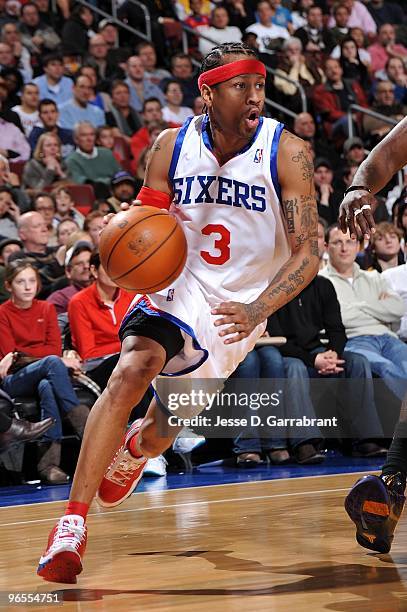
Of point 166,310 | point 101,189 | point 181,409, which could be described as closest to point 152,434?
point 181,409

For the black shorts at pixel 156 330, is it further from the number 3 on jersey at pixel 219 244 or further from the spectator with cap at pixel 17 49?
the spectator with cap at pixel 17 49

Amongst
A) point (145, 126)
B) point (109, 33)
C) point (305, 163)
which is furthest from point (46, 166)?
point (305, 163)

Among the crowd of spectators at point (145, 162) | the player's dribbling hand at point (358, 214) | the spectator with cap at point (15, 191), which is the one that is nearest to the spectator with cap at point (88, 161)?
the crowd of spectators at point (145, 162)

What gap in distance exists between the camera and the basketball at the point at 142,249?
3.87 metres

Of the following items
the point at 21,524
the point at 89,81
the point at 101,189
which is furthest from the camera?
the point at 89,81

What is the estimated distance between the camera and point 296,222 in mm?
4207

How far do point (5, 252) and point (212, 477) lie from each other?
2.25 m

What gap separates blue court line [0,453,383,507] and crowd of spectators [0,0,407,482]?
162mm

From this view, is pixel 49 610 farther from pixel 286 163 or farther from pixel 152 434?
pixel 286 163

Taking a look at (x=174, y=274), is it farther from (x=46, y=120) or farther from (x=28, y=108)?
(x=28, y=108)

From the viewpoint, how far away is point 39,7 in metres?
12.2

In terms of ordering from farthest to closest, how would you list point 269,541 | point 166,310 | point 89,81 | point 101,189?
1. point 89,81
2. point 101,189
3. point 269,541
4. point 166,310

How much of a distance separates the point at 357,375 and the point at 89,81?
192 inches

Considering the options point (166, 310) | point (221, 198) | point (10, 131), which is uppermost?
point (10, 131)
